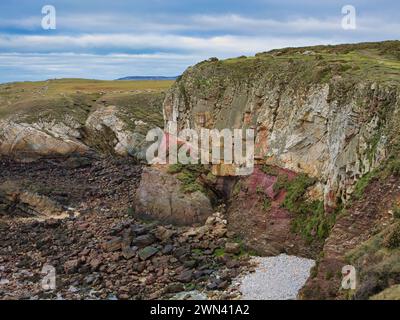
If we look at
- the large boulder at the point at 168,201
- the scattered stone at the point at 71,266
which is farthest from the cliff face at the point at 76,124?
the scattered stone at the point at 71,266

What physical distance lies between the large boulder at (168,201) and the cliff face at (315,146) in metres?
2.67

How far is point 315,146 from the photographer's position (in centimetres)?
3834

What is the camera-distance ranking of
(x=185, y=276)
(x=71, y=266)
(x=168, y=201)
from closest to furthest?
(x=185, y=276) < (x=71, y=266) < (x=168, y=201)

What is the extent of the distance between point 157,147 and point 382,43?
83.8 feet

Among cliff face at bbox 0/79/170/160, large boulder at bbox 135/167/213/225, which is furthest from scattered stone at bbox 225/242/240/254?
cliff face at bbox 0/79/170/160

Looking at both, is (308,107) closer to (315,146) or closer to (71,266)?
(315,146)

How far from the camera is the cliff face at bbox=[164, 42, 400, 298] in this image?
27.7 meters

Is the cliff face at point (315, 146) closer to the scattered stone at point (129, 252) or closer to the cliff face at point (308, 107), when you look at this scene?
the cliff face at point (308, 107)

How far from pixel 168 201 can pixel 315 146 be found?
1407 centimetres

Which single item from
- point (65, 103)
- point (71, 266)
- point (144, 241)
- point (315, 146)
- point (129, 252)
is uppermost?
point (65, 103)

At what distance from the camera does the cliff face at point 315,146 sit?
2766 centimetres

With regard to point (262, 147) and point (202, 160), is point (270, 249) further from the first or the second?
point (202, 160)

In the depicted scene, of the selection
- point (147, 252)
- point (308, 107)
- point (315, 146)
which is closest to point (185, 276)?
point (147, 252)

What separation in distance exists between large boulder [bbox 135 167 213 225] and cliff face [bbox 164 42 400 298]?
267 cm
